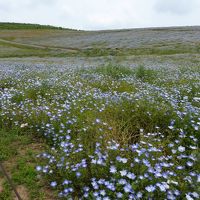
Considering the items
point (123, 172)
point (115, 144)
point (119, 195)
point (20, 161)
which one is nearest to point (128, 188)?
point (119, 195)

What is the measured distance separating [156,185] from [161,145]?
1097 millimetres

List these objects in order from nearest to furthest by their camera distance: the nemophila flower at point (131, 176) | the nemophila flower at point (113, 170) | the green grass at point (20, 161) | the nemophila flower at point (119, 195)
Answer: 1. the nemophila flower at point (119, 195)
2. the nemophila flower at point (131, 176)
3. the nemophila flower at point (113, 170)
4. the green grass at point (20, 161)

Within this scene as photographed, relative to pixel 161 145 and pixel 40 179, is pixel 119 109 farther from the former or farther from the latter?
pixel 40 179

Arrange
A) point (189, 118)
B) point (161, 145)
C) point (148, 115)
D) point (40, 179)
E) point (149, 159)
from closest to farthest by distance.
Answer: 1. point (149, 159)
2. point (40, 179)
3. point (161, 145)
4. point (189, 118)
5. point (148, 115)

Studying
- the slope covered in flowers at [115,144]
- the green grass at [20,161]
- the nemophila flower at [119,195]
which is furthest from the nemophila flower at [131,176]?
the green grass at [20,161]

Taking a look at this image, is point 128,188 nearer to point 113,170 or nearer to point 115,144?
point 113,170

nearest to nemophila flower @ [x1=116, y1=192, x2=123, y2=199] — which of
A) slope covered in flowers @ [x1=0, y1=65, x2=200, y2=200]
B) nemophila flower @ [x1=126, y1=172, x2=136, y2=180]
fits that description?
slope covered in flowers @ [x1=0, y1=65, x2=200, y2=200]

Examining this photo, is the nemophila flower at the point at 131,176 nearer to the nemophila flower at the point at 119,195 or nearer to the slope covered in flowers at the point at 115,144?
the slope covered in flowers at the point at 115,144

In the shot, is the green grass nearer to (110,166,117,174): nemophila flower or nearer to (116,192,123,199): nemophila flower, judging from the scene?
(110,166,117,174): nemophila flower

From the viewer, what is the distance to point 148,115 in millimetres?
5238

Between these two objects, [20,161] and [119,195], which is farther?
[20,161]

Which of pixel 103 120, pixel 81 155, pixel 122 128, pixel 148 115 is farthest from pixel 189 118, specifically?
pixel 81 155

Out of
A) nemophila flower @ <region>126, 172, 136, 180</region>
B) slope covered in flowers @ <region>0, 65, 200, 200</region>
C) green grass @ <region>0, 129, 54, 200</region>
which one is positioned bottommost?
green grass @ <region>0, 129, 54, 200</region>

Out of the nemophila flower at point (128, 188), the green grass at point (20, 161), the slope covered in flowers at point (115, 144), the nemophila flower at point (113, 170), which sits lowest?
the green grass at point (20, 161)
